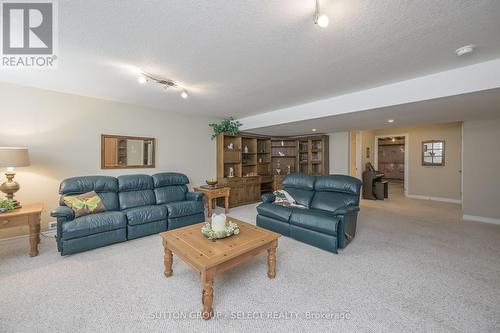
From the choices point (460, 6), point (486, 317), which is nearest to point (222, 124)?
point (460, 6)

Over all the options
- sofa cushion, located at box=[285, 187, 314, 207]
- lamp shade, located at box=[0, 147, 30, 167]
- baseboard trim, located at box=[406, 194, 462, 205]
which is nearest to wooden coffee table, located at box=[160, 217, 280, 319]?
sofa cushion, located at box=[285, 187, 314, 207]

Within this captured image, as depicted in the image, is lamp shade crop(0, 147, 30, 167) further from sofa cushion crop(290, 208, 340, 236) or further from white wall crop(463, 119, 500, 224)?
white wall crop(463, 119, 500, 224)

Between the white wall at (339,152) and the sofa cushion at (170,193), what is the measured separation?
461 centimetres

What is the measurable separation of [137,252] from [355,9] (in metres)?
3.55

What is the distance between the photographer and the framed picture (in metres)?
6.36

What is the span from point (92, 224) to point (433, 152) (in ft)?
28.8

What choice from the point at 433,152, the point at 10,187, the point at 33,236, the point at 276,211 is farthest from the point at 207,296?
the point at 433,152

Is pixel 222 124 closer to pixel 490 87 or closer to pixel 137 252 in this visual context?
pixel 137 252

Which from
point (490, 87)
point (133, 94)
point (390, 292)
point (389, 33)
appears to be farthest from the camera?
point (133, 94)

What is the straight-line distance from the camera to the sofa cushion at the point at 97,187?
3254 millimetres

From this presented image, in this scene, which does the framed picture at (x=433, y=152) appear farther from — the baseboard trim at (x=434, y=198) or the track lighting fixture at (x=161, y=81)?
the track lighting fixture at (x=161, y=81)

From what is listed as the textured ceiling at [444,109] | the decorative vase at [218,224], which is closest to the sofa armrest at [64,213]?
the decorative vase at [218,224]

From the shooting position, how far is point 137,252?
284 cm

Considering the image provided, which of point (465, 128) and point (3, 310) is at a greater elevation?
point (465, 128)
